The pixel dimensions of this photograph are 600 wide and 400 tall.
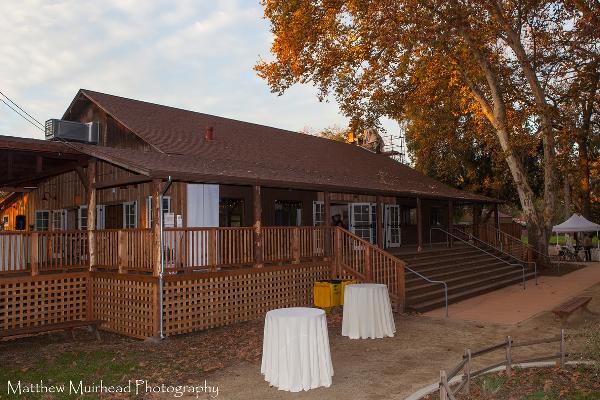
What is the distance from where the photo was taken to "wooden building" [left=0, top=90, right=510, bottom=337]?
10406 millimetres

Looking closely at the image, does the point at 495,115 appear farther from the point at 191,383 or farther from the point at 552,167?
the point at 191,383

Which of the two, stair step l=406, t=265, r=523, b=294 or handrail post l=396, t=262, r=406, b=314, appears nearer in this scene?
handrail post l=396, t=262, r=406, b=314

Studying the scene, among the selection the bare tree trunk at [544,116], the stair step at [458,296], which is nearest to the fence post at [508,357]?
the stair step at [458,296]

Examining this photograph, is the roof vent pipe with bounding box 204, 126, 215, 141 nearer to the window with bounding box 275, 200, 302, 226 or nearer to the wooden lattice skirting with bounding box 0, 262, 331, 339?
the window with bounding box 275, 200, 302, 226

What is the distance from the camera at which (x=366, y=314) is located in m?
9.46

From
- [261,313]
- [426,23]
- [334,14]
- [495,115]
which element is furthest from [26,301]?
[495,115]

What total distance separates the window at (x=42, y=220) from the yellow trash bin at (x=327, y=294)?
33.5 feet

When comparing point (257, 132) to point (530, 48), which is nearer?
point (257, 132)

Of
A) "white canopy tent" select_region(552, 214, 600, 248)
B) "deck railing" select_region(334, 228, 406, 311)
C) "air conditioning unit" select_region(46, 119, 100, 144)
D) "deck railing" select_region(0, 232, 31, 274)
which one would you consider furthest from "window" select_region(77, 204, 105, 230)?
"white canopy tent" select_region(552, 214, 600, 248)

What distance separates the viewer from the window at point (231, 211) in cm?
1504

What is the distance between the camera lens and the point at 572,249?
97.1ft

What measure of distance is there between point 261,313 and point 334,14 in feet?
41.5

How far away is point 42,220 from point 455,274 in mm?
14037

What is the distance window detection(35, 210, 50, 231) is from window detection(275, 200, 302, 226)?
309 inches
